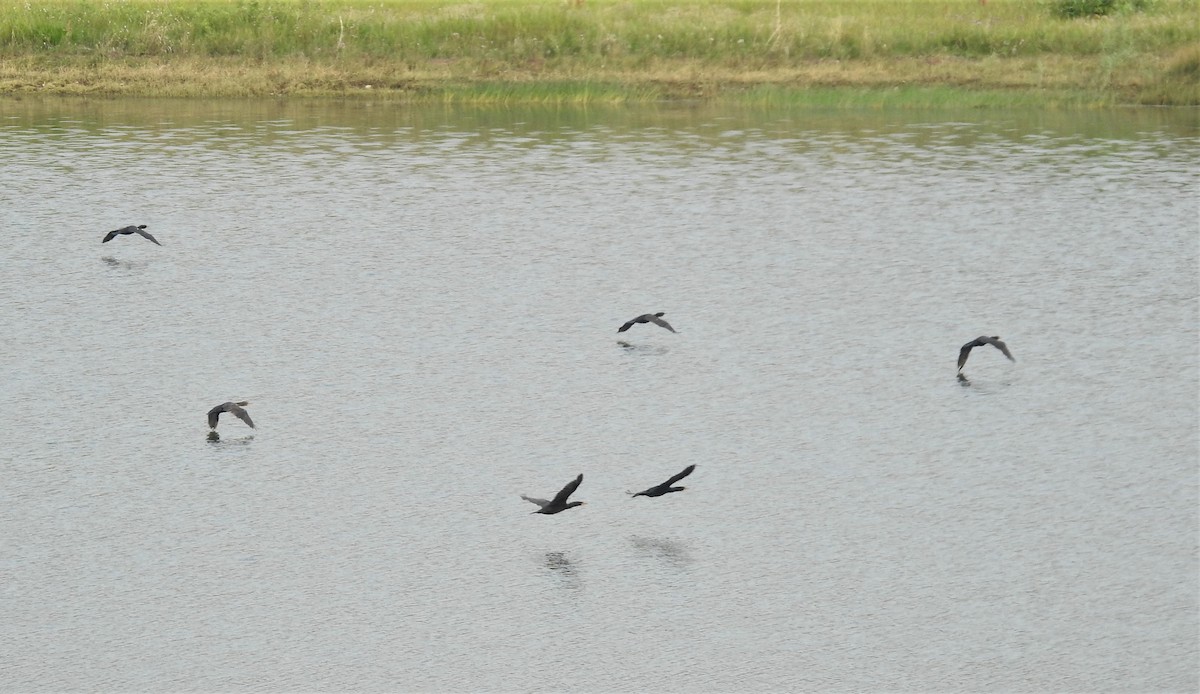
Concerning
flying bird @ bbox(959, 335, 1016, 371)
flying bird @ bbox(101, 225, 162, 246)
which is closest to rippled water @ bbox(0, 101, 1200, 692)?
flying bird @ bbox(959, 335, 1016, 371)

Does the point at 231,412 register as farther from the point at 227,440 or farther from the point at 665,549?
the point at 665,549

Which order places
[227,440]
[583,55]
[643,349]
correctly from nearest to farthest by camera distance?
1. [227,440]
2. [643,349]
3. [583,55]

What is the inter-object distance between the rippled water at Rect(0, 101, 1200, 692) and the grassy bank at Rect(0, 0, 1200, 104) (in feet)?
15.0

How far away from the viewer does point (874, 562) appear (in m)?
18.9

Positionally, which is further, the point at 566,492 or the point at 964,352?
the point at 964,352

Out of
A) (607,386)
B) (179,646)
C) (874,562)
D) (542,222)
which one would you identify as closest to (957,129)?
(542,222)

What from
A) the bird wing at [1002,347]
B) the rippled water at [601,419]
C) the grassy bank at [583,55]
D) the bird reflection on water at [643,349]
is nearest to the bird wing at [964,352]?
the bird wing at [1002,347]

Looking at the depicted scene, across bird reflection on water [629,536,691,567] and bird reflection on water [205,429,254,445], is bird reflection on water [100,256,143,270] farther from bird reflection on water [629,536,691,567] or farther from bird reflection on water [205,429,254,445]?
bird reflection on water [629,536,691,567]

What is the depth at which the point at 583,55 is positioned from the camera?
49.3 m

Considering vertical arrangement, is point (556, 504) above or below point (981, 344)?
above

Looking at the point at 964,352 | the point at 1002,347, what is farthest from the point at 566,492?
the point at 1002,347

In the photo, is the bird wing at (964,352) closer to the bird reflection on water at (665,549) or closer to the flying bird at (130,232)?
the bird reflection on water at (665,549)

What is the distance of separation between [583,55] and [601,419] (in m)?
27.0

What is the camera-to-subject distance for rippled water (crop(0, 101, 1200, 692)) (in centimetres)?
1706
